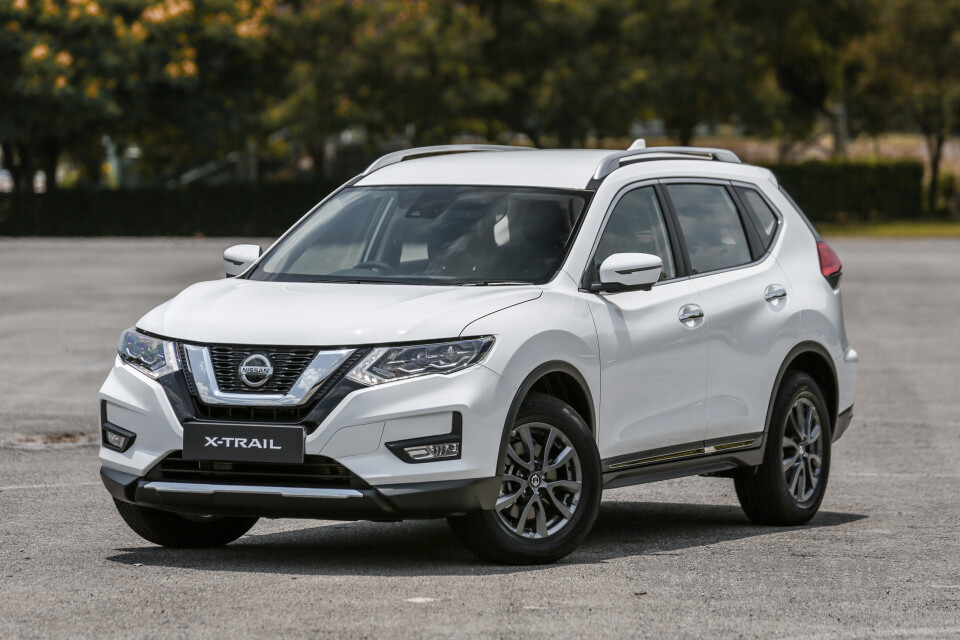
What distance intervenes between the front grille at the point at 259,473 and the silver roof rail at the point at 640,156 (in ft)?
6.72

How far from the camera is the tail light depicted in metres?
9.61

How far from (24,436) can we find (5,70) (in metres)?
38.8

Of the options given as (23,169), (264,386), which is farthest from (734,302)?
(23,169)

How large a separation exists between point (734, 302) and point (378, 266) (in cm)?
177

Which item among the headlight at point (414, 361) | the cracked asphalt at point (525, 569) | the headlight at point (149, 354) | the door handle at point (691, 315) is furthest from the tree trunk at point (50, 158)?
the headlight at point (414, 361)

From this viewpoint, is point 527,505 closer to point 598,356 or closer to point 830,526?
point 598,356

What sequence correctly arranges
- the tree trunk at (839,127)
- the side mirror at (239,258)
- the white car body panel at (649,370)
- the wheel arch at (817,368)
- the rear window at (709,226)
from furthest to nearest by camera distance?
1. the tree trunk at (839,127)
2. the wheel arch at (817,368)
3. the rear window at (709,226)
4. the side mirror at (239,258)
5. the white car body panel at (649,370)

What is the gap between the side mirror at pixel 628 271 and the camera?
304 inches

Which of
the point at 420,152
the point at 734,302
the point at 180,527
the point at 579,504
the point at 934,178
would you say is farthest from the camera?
the point at 934,178

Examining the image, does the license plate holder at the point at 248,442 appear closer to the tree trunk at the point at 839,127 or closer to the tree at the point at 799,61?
the tree at the point at 799,61

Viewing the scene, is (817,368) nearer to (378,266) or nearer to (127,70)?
(378,266)

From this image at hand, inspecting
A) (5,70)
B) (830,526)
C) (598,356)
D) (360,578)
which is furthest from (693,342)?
(5,70)

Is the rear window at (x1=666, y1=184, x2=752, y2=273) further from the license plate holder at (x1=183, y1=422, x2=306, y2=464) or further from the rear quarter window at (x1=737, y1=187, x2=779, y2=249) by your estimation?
the license plate holder at (x1=183, y1=422, x2=306, y2=464)

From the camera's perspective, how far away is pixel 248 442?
275 inches
